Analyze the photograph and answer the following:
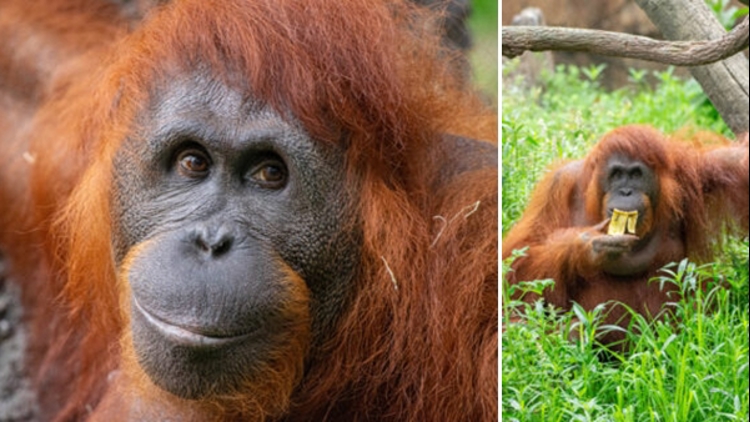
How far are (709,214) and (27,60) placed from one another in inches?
54.5

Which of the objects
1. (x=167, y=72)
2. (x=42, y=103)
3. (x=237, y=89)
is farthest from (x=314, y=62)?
(x=42, y=103)

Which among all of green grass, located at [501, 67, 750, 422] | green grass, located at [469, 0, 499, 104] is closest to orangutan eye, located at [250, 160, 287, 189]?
green grass, located at [501, 67, 750, 422]

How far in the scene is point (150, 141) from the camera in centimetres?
143

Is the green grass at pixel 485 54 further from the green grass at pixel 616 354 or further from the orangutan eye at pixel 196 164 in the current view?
the orangutan eye at pixel 196 164

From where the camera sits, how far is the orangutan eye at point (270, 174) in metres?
1.40

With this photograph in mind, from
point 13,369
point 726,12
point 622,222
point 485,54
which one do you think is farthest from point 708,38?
point 13,369

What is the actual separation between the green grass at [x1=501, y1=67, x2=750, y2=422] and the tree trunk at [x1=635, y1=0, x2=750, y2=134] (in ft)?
0.43

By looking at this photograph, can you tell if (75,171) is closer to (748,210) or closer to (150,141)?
(150,141)

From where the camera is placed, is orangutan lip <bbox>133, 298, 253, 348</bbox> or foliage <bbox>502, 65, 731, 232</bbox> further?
foliage <bbox>502, 65, 731, 232</bbox>

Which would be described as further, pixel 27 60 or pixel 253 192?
pixel 27 60

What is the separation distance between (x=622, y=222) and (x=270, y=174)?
0.51m

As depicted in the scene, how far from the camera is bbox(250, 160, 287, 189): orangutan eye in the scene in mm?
1401

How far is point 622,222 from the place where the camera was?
1.44 m

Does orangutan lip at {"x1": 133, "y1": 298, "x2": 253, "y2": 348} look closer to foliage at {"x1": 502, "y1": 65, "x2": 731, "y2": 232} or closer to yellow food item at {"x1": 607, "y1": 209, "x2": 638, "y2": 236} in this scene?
foliage at {"x1": 502, "y1": 65, "x2": 731, "y2": 232}
